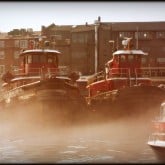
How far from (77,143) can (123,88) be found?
7.88ft

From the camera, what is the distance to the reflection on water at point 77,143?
7.67 metres

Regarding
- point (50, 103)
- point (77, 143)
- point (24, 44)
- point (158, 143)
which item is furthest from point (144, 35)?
point (158, 143)

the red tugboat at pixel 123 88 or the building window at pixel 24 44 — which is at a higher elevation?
the building window at pixel 24 44

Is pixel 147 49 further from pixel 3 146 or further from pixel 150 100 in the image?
pixel 3 146

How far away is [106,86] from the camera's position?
12.9 metres

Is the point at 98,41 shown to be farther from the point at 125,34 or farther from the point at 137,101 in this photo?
the point at 137,101

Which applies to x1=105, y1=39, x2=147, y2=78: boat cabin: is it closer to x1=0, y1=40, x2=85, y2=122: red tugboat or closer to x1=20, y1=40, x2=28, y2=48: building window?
x1=0, y1=40, x2=85, y2=122: red tugboat

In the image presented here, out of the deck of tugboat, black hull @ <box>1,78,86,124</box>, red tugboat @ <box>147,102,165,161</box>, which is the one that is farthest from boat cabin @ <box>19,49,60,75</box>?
the deck of tugboat

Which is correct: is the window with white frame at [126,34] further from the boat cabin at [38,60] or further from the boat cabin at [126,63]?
the boat cabin at [38,60]

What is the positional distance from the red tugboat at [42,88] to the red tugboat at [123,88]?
2.47 ft

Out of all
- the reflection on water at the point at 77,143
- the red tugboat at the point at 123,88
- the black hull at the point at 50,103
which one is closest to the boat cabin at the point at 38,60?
the red tugboat at the point at 123,88

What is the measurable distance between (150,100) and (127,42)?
108 inches

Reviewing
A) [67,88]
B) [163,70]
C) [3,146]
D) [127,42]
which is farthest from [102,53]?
[3,146]

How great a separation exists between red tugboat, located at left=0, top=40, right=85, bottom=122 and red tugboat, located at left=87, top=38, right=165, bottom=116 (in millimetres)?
753
